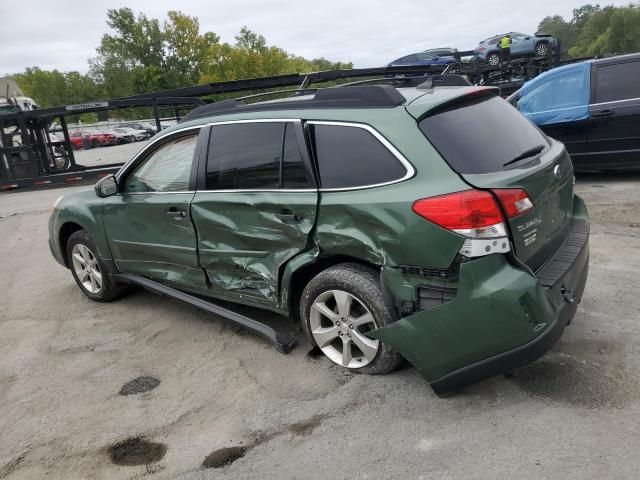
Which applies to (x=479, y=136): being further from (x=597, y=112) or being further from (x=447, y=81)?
(x=597, y=112)

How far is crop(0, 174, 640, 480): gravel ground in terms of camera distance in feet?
8.16

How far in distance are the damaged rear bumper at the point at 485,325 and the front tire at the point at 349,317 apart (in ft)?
0.86

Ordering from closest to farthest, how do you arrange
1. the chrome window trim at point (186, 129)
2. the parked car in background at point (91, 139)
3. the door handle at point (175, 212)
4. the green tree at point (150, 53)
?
the chrome window trim at point (186, 129) < the door handle at point (175, 212) < the parked car in background at point (91, 139) < the green tree at point (150, 53)

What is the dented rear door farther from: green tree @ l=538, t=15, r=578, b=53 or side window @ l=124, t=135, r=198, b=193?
green tree @ l=538, t=15, r=578, b=53

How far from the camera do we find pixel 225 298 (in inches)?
154

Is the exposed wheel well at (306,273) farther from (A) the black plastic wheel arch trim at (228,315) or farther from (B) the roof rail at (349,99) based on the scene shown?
(B) the roof rail at (349,99)

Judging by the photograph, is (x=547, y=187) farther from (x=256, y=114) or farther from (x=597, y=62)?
(x=597, y=62)

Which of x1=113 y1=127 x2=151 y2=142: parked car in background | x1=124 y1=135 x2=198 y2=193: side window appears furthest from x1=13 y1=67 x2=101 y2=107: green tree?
x1=124 y1=135 x2=198 y2=193: side window

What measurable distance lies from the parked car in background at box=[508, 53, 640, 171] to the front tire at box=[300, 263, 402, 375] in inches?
235

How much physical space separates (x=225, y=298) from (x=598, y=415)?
2.49 m

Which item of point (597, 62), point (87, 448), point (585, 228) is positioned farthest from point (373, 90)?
point (597, 62)

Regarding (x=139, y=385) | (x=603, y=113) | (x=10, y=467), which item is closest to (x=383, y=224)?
(x=139, y=385)

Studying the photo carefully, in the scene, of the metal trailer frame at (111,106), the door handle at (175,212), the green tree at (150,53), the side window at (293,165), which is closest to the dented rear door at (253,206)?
the side window at (293,165)

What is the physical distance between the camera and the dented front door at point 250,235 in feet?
10.7
